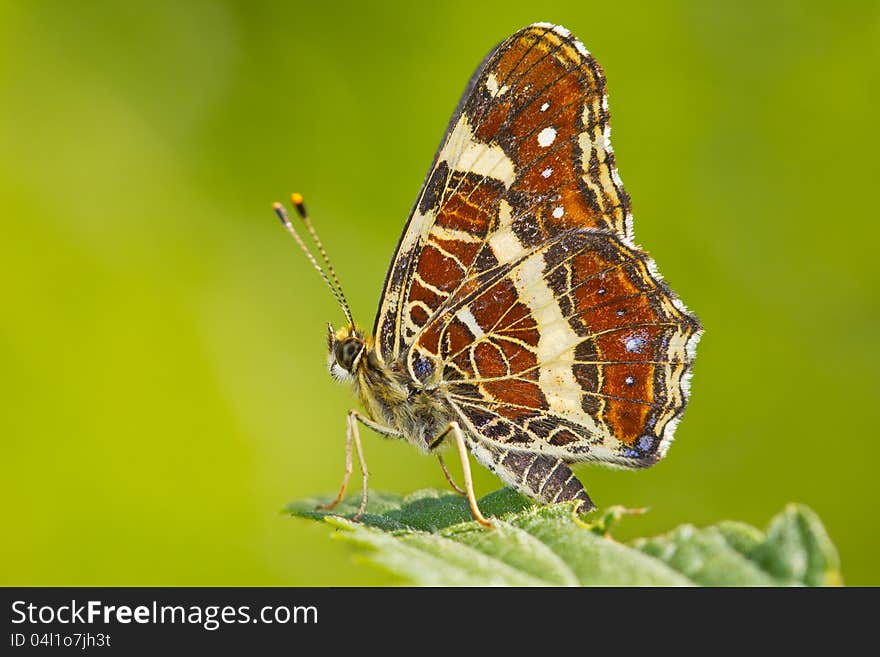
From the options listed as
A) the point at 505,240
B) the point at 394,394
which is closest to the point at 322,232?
the point at 394,394

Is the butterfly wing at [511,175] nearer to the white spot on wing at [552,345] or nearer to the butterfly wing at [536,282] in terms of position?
the butterfly wing at [536,282]

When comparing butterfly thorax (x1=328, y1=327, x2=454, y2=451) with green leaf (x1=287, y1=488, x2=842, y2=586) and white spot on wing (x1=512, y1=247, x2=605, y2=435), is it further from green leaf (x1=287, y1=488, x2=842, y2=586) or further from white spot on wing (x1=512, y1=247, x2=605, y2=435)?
green leaf (x1=287, y1=488, x2=842, y2=586)

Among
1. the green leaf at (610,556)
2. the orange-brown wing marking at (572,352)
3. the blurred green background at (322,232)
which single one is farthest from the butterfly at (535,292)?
the blurred green background at (322,232)

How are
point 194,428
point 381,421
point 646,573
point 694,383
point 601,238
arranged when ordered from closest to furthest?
Answer: point 646,573
point 601,238
point 381,421
point 194,428
point 694,383

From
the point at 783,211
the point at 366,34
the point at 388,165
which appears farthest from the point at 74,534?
the point at 783,211

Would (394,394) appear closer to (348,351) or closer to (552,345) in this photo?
(348,351)

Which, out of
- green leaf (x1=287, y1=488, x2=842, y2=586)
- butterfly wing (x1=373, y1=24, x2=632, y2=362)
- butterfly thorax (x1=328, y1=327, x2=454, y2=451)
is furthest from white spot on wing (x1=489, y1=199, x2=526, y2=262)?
green leaf (x1=287, y1=488, x2=842, y2=586)
